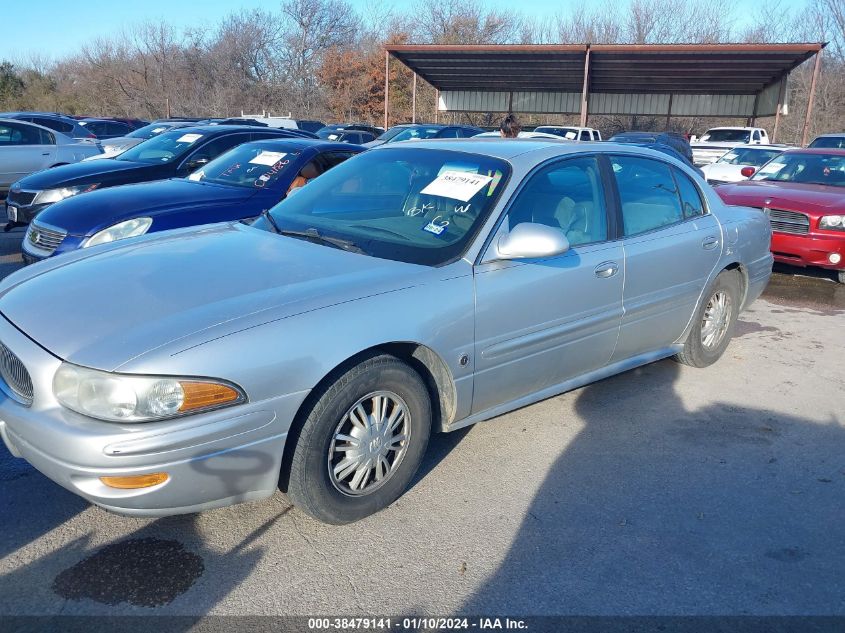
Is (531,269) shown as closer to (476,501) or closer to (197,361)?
(476,501)

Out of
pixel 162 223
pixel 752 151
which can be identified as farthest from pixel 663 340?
pixel 752 151

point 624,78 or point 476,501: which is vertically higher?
point 624,78

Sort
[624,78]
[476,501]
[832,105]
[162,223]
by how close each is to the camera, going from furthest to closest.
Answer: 1. [832,105]
2. [624,78]
3. [162,223]
4. [476,501]

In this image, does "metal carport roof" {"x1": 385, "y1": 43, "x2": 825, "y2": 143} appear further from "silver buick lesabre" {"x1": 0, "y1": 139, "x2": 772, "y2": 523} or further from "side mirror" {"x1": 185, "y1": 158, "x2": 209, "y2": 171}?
"silver buick lesabre" {"x1": 0, "y1": 139, "x2": 772, "y2": 523}

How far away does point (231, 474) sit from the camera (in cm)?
262

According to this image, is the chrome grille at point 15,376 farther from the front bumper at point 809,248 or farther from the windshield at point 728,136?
the windshield at point 728,136

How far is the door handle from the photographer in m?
3.90

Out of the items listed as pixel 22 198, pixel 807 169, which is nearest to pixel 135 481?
pixel 22 198

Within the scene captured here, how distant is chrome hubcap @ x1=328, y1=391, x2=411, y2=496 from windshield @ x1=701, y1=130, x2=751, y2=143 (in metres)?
24.2

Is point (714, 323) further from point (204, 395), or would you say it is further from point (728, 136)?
point (728, 136)

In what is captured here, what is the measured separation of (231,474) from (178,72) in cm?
4947

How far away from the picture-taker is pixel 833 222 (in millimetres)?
7836

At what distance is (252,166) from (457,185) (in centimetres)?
361

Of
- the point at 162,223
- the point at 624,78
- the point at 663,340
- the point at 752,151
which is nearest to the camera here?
the point at 663,340
